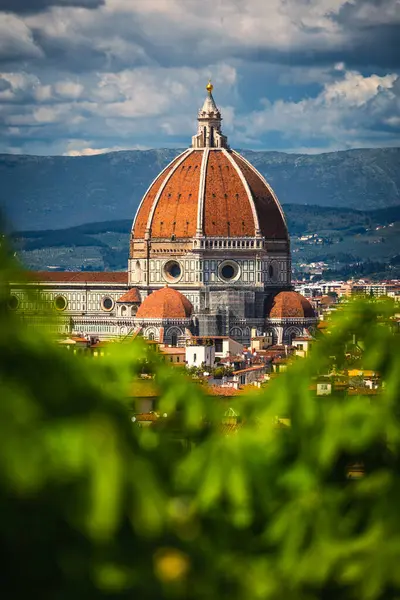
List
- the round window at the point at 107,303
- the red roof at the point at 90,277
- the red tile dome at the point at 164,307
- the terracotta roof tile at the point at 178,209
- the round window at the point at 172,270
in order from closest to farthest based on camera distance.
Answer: the red tile dome at the point at 164,307 < the terracotta roof tile at the point at 178,209 < the round window at the point at 172,270 < the round window at the point at 107,303 < the red roof at the point at 90,277

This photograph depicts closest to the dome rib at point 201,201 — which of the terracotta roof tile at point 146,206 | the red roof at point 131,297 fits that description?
the terracotta roof tile at point 146,206

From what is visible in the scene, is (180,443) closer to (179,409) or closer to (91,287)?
(179,409)

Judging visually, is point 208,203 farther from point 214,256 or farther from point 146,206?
point 146,206

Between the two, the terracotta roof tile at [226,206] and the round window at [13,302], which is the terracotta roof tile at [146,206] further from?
the round window at [13,302]

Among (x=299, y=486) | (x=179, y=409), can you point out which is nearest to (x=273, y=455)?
(x=299, y=486)

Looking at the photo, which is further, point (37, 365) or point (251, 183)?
point (251, 183)

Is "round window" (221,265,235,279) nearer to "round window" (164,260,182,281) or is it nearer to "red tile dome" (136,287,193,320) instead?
"round window" (164,260,182,281)
